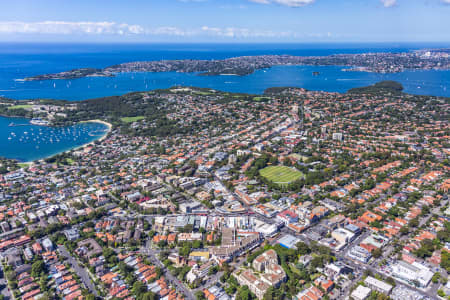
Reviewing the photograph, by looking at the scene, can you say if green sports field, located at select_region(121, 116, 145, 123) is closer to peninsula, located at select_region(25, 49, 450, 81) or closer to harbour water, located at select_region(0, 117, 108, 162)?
harbour water, located at select_region(0, 117, 108, 162)

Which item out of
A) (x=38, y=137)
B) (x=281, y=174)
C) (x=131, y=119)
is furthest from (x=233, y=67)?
(x=281, y=174)

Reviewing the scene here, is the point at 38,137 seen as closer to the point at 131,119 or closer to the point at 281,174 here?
the point at 131,119

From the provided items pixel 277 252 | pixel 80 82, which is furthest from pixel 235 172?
pixel 80 82

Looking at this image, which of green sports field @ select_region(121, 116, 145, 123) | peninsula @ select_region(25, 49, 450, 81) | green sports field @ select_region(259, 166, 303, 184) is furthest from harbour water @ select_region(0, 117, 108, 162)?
peninsula @ select_region(25, 49, 450, 81)

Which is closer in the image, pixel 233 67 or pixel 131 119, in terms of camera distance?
pixel 131 119

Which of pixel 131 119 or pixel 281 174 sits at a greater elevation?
pixel 131 119

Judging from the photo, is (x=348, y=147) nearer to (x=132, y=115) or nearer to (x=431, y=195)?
(x=431, y=195)

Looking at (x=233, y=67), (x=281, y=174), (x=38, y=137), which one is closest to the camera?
(x=281, y=174)
